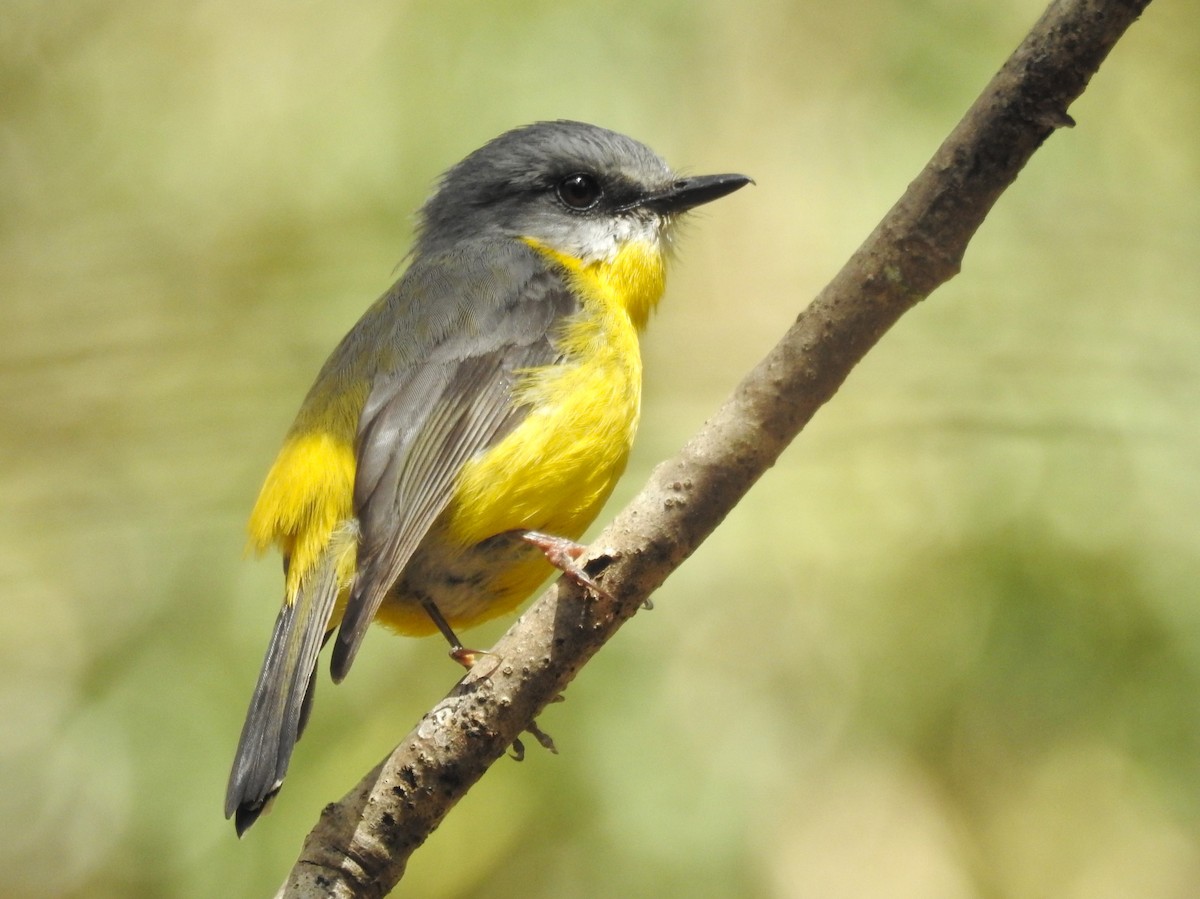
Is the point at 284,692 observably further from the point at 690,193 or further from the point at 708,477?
the point at 690,193

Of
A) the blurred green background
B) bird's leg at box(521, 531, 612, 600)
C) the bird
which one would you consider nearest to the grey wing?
the bird

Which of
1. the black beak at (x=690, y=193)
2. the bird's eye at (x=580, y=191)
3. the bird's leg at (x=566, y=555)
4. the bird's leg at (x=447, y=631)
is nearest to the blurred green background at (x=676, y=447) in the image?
the black beak at (x=690, y=193)

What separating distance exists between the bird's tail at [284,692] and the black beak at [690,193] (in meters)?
1.65

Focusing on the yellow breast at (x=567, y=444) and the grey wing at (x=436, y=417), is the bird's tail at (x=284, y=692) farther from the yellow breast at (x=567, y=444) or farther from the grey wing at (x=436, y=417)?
the yellow breast at (x=567, y=444)

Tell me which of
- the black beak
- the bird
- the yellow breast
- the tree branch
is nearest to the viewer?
the tree branch

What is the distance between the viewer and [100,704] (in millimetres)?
4961

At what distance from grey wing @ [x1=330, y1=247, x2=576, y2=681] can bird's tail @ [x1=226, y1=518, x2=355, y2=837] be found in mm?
86

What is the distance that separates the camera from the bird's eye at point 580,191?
4559mm

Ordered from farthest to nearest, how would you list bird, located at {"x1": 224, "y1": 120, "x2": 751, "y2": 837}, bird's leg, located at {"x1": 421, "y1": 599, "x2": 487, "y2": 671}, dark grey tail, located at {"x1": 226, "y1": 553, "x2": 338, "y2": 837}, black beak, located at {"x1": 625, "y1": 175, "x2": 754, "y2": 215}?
black beak, located at {"x1": 625, "y1": 175, "x2": 754, "y2": 215}, bird's leg, located at {"x1": 421, "y1": 599, "x2": 487, "y2": 671}, bird, located at {"x1": 224, "y1": 120, "x2": 751, "y2": 837}, dark grey tail, located at {"x1": 226, "y1": 553, "x2": 338, "y2": 837}

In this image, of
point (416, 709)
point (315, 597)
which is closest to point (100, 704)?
point (416, 709)

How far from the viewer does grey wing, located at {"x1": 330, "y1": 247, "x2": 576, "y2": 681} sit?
3.43m

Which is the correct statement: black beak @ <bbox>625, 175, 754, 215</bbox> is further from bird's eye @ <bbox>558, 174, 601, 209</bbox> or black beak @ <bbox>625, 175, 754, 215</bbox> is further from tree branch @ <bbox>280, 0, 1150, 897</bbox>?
tree branch @ <bbox>280, 0, 1150, 897</bbox>

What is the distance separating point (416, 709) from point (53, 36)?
370 centimetres

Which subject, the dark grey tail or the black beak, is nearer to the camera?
the dark grey tail
